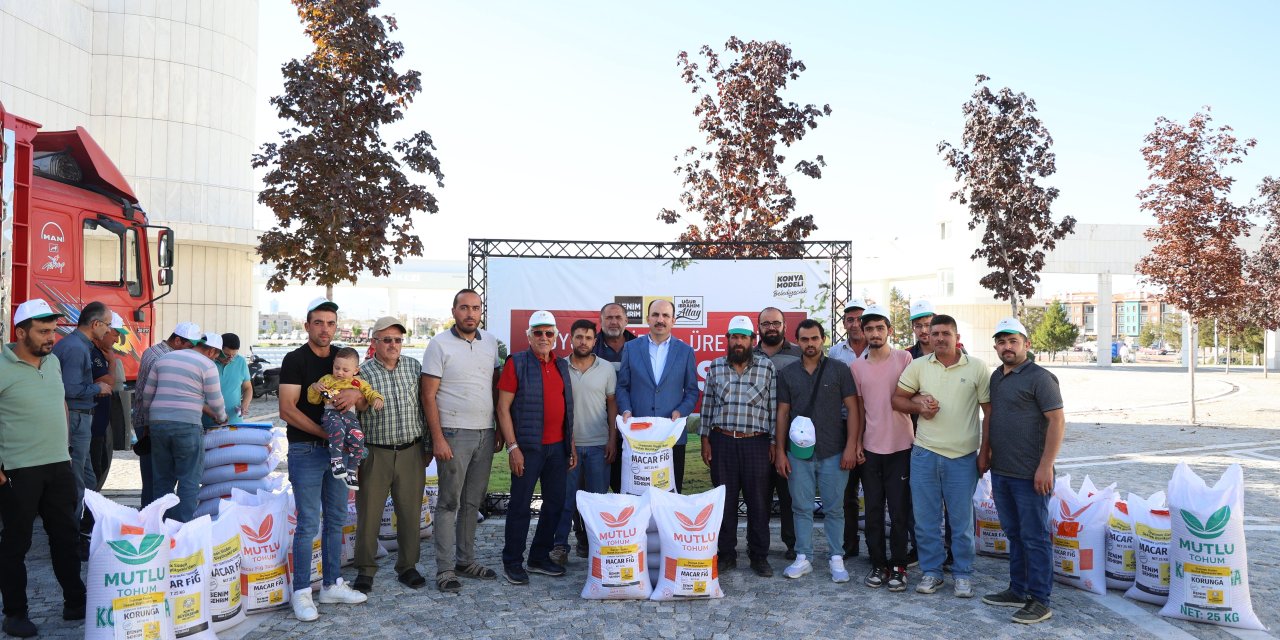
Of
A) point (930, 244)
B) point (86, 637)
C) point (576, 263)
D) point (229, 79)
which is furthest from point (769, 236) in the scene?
point (930, 244)

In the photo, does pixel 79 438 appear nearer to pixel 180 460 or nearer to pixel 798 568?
pixel 180 460

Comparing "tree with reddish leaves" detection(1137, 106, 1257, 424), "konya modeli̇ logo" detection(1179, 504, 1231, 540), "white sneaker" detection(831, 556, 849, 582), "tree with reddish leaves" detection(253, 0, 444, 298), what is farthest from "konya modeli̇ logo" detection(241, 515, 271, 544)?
"tree with reddish leaves" detection(1137, 106, 1257, 424)

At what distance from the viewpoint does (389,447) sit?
5129 millimetres

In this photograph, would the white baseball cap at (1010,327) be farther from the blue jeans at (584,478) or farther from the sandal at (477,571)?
the sandal at (477,571)

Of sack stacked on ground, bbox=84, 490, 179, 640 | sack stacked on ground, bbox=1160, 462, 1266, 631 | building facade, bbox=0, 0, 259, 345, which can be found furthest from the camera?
building facade, bbox=0, 0, 259, 345

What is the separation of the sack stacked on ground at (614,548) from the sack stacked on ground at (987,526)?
2.74m

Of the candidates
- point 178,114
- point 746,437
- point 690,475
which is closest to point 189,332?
point 746,437

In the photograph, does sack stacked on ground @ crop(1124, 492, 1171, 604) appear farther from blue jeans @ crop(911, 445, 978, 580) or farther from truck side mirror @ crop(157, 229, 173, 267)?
truck side mirror @ crop(157, 229, 173, 267)

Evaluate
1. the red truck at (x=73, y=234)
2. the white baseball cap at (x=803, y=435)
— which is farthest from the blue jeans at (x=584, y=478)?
the red truck at (x=73, y=234)

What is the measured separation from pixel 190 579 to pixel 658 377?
325cm

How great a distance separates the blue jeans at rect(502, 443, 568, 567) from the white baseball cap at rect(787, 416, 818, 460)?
1.65m

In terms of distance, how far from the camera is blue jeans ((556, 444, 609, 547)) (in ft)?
19.3

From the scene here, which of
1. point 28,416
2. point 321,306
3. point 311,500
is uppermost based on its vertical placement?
point 321,306

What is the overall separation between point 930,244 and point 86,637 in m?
48.6
